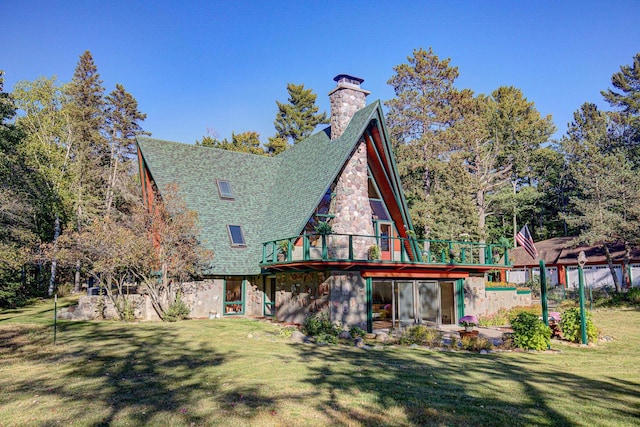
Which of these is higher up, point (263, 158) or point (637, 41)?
point (637, 41)

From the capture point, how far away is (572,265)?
138ft

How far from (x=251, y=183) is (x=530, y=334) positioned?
55.4ft

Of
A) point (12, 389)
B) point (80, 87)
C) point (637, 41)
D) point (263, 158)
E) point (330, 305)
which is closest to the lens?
point (12, 389)

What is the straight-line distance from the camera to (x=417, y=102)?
3875 cm

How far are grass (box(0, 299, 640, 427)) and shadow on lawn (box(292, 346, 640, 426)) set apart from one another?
1.1 inches

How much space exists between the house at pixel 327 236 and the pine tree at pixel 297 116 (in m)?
30.4

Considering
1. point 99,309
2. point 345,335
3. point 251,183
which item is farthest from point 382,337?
point 251,183

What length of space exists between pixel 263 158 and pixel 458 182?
15891 mm

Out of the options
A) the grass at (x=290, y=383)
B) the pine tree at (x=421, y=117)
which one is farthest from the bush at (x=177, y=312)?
the pine tree at (x=421, y=117)

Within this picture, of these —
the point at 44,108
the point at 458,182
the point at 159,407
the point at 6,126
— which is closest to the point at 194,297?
the point at 159,407

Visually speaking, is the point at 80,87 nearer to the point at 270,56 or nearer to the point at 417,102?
the point at 270,56

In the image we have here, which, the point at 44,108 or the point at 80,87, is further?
the point at 80,87

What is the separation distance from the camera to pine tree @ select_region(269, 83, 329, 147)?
5556 centimetres

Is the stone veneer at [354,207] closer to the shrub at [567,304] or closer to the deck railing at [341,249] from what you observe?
the deck railing at [341,249]
